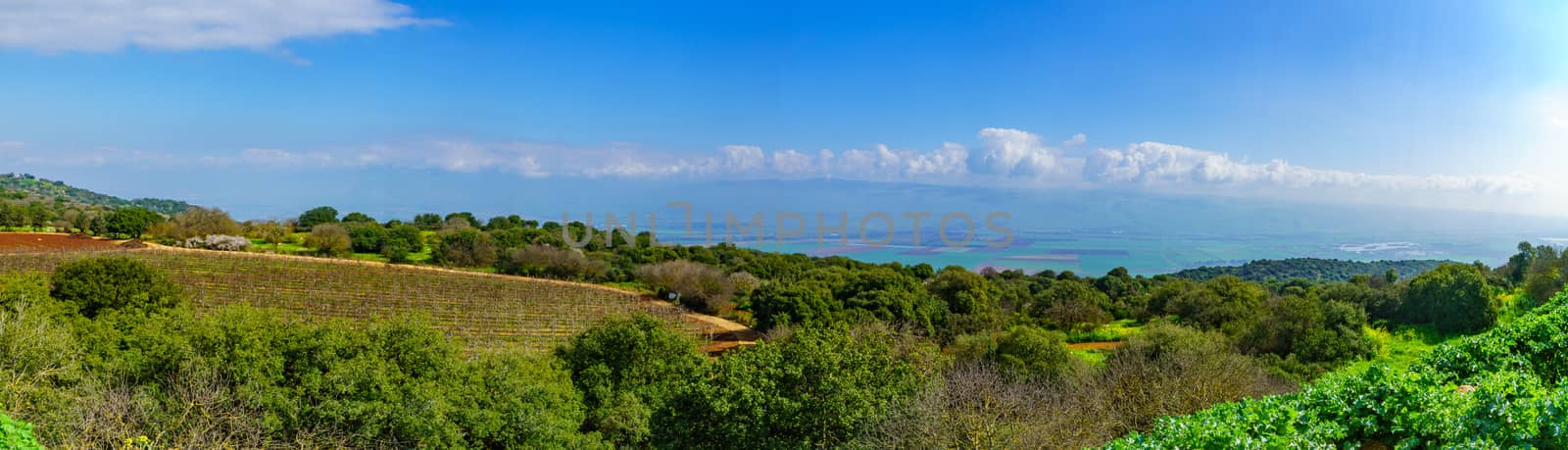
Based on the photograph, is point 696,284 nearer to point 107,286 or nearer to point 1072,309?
point 1072,309

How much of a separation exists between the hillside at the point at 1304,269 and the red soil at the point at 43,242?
269ft

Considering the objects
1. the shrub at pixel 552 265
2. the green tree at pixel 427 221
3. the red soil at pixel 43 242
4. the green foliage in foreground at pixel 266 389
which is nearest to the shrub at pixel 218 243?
the red soil at pixel 43 242

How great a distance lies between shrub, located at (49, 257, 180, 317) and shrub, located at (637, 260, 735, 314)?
2630cm

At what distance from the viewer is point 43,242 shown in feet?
150

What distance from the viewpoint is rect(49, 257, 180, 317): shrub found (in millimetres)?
24250

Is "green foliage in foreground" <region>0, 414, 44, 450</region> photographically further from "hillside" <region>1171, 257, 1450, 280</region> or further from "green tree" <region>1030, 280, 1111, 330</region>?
"hillside" <region>1171, 257, 1450, 280</region>

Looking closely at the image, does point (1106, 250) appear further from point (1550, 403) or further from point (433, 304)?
point (1550, 403)

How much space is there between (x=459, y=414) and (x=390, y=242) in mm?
50198

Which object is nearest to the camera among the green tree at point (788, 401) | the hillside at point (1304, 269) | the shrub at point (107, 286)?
the green tree at point (788, 401)

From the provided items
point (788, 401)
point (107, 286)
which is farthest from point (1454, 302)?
point (107, 286)

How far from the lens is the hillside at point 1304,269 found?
65.1 m

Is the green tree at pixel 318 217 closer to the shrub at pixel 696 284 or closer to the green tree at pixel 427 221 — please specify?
the green tree at pixel 427 221

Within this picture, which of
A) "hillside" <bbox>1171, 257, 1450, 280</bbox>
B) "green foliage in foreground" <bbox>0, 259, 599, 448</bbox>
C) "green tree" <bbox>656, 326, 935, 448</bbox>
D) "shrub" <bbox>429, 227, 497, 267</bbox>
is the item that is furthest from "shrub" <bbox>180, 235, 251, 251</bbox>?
"hillside" <bbox>1171, 257, 1450, 280</bbox>

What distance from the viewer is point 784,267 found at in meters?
55.6
